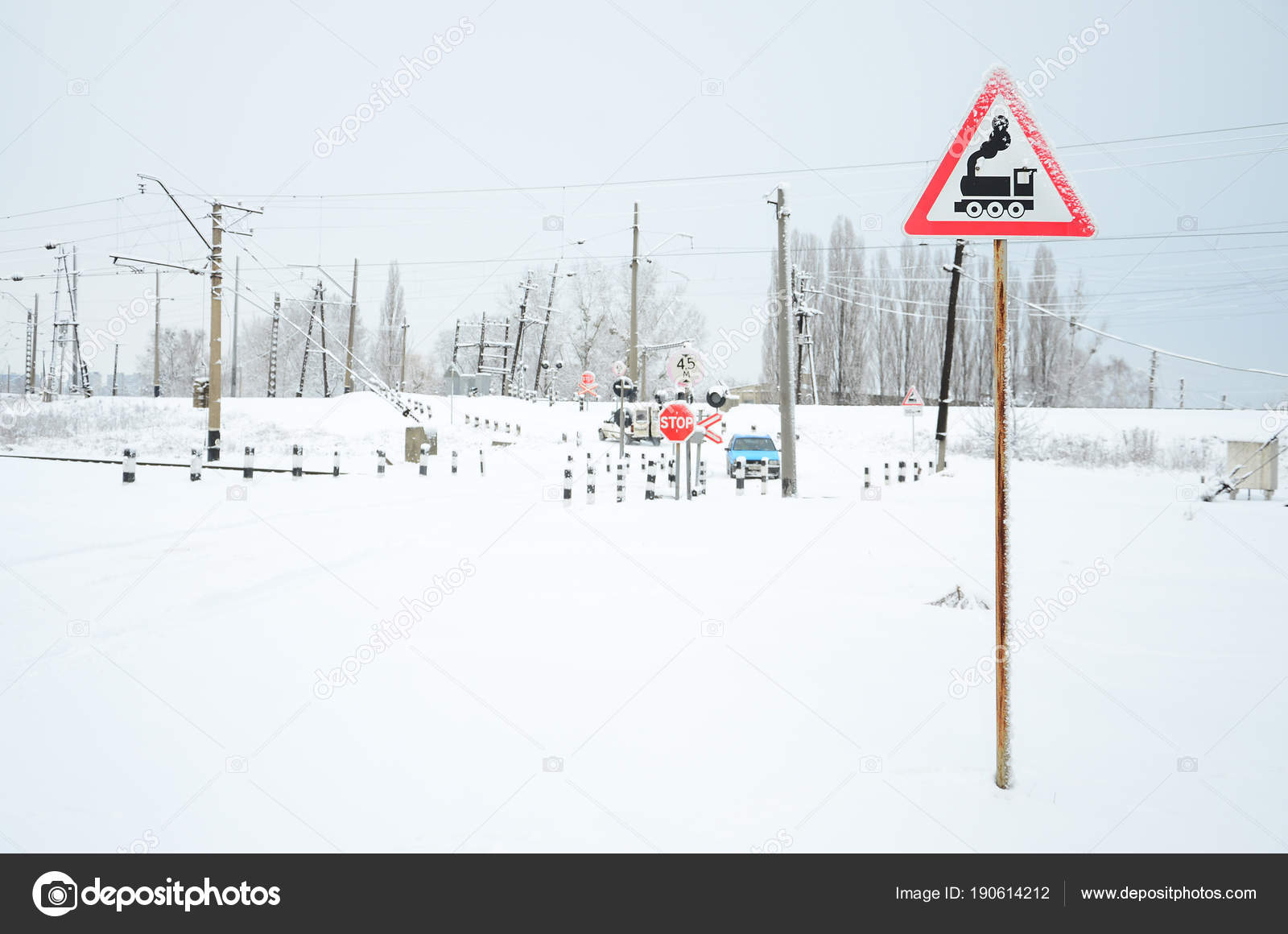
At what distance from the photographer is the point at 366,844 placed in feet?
10.8

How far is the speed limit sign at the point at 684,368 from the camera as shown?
17000mm

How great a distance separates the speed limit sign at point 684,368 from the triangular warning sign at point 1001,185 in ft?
42.3

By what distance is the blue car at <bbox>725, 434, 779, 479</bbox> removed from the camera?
28.4 metres

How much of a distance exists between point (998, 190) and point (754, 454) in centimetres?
2490

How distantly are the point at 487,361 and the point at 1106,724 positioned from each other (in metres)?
72.3

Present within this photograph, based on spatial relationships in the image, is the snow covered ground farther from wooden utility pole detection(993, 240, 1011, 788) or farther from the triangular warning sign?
the triangular warning sign

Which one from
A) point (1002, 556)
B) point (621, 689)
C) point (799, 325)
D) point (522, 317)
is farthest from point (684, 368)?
point (522, 317)

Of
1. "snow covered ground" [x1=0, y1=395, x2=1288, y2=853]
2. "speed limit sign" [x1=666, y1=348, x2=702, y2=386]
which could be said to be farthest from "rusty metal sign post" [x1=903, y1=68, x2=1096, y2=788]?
"speed limit sign" [x1=666, y1=348, x2=702, y2=386]

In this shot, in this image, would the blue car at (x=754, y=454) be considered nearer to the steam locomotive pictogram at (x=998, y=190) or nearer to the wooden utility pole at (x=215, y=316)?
the wooden utility pole at (x=215, y=316)

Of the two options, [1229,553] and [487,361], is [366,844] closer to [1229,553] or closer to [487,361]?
[1229,553]

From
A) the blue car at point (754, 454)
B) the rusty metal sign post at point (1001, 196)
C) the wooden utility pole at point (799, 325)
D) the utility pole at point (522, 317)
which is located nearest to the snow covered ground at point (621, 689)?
the rusty metal sign post at point (1001, 196)

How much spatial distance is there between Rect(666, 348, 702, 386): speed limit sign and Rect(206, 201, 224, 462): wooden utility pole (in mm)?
13375

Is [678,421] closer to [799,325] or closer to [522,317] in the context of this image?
[799,325]
